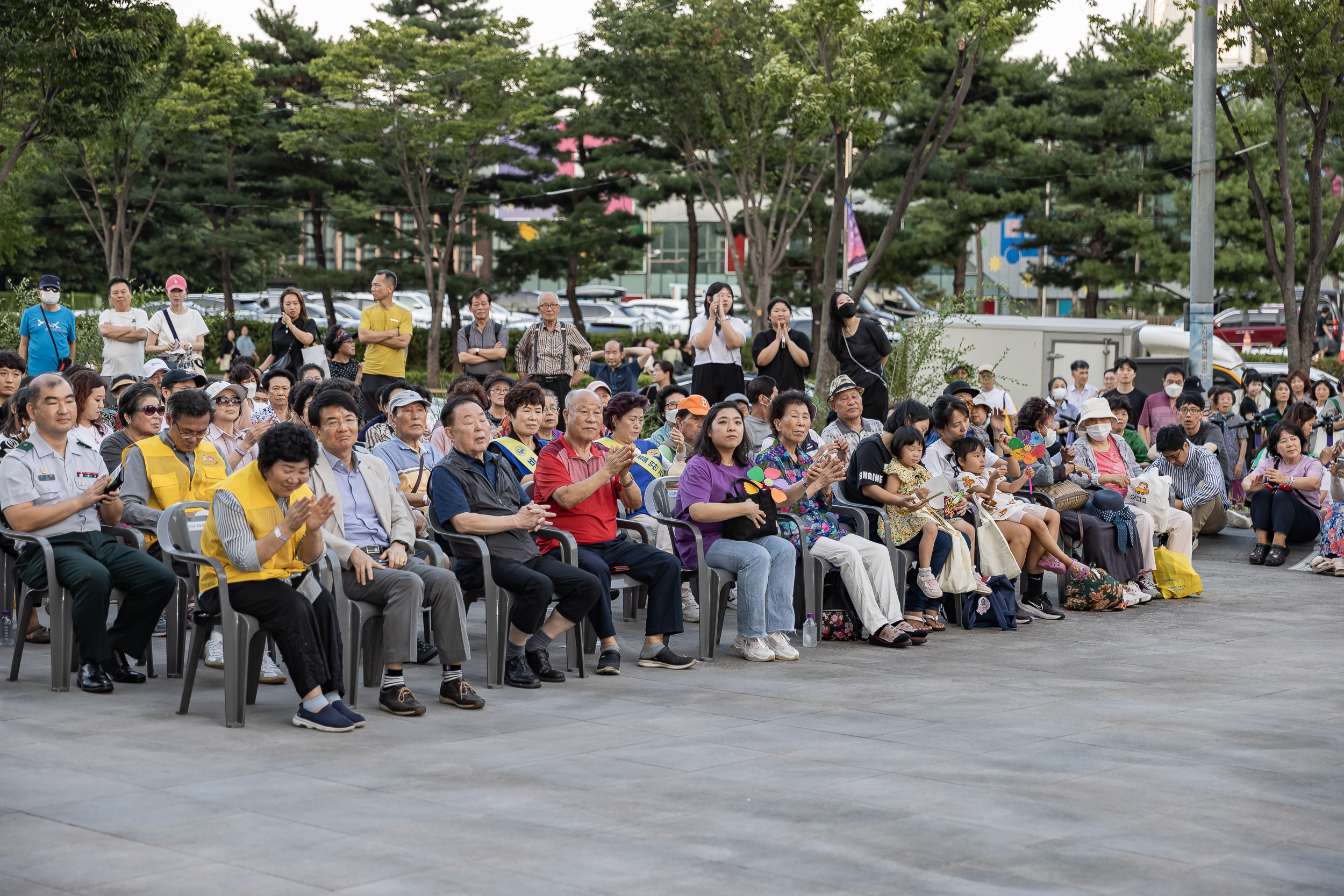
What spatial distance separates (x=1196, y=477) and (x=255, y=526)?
875 cm

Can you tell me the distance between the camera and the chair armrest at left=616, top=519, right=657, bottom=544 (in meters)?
8.53

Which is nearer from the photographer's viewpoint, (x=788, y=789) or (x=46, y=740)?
(x=788, y=789)

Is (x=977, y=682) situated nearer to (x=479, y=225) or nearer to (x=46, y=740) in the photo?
(x=46, y=740)

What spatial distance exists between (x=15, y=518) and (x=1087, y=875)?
5.00m

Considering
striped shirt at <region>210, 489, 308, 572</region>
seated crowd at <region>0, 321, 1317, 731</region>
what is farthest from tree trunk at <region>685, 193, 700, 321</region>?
striped shirt at <region>210, 489, 308, 572</region>

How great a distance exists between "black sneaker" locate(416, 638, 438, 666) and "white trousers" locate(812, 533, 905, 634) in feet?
7.34

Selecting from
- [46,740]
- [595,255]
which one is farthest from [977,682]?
[595,255]

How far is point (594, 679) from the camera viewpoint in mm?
7469

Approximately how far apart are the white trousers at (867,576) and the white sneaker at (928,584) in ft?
1.29

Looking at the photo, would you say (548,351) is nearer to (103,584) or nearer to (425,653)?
(425,653)

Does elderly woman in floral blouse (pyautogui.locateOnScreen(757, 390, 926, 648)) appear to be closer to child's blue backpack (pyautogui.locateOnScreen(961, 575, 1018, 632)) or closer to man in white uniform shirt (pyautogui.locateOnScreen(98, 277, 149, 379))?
child's blue backpack (pyautogui.locateOnScreen(961, 575, 1018, 632))

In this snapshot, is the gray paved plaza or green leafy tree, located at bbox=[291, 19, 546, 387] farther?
green leafy tree, located at bbox=[291, 19, 546, 387]

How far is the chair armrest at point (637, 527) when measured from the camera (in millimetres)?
8531

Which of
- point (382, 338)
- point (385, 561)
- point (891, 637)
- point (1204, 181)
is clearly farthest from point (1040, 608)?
point (1204, 181)
